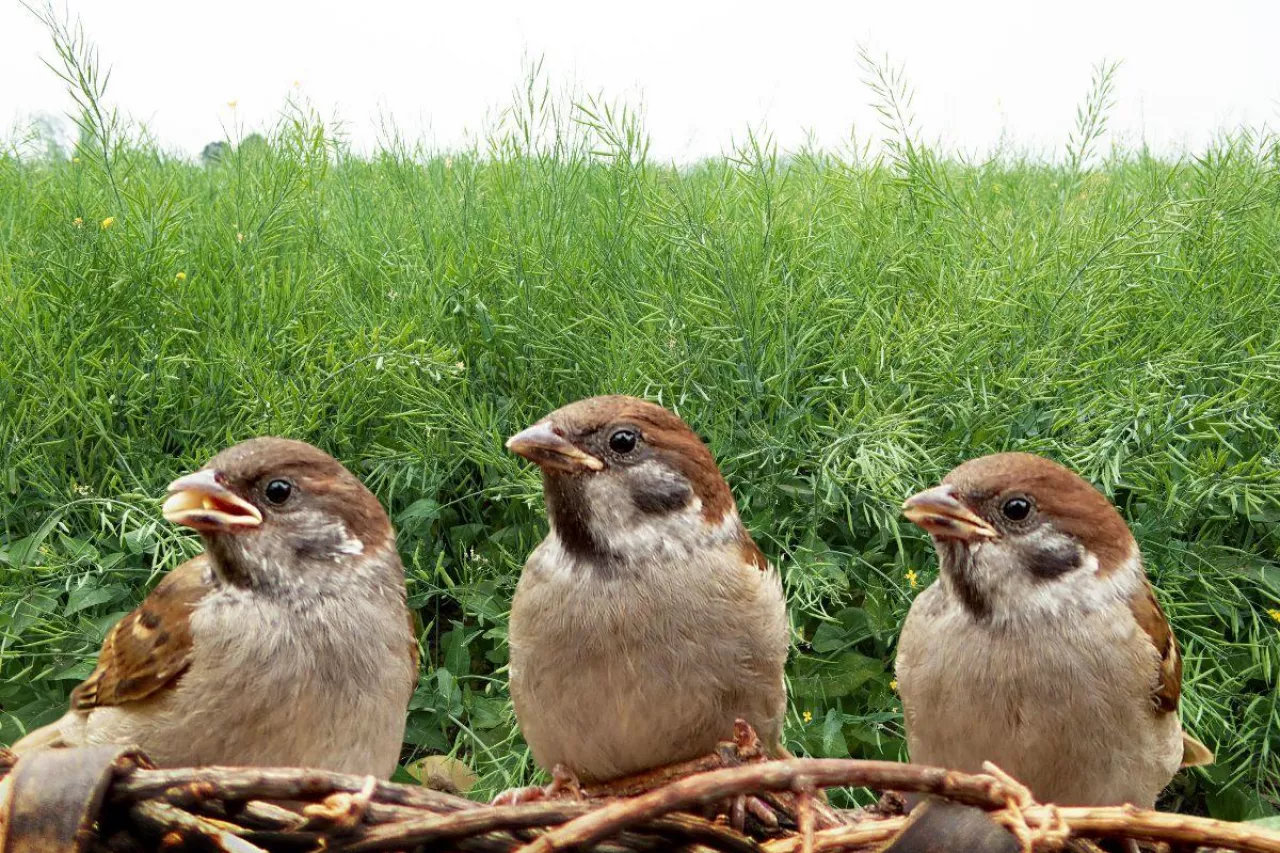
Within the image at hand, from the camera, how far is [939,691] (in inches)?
71.9

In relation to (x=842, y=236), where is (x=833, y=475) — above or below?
below

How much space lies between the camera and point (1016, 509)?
6.02 feet

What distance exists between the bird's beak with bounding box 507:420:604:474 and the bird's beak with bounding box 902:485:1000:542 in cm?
47

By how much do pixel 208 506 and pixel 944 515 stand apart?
106cm

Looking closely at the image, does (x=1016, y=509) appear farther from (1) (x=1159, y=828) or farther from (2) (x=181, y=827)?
(2) (x=181, y=827)

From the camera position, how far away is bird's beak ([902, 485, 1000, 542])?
176 centimetres

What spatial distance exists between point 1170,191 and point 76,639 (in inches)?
109

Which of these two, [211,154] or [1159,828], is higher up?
[211,154]

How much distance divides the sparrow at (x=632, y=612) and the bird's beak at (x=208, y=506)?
0.40 metres

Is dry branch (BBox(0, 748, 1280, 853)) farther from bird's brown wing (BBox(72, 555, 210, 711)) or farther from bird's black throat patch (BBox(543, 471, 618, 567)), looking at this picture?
bird's black throat patch (BBox(543, 471, 618, 567))

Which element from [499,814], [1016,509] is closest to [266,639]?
[499,814]

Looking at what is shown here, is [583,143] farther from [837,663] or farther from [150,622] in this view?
[150,622]

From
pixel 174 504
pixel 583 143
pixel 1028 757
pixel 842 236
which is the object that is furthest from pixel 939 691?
pixel 583 143

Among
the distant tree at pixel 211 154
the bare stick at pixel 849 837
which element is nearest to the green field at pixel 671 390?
the bare stick at pixel 849 837
